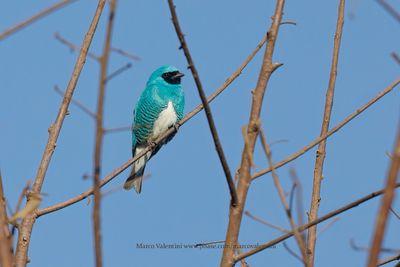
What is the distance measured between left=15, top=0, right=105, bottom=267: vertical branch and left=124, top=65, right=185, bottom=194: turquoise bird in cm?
392

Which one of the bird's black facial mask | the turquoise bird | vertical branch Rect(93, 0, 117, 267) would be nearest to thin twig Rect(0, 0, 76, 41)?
vertical branch Rect(93, 0, 117, 267)

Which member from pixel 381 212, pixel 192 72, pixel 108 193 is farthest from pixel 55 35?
pixel 381 212

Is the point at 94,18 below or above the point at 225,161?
above

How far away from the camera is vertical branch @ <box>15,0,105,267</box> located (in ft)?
9.59

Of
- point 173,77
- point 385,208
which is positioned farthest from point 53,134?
point 173,77

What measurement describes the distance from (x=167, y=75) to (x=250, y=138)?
5.86 metres

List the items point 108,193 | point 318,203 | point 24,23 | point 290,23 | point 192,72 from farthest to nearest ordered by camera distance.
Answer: point 290,23
point 318,203
point 192,72
point 108,193
point 24,23

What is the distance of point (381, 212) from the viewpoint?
109cm

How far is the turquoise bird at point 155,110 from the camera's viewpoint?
757cm

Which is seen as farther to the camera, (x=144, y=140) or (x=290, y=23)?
(x=144, y=140)

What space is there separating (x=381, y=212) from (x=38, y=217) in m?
2.34

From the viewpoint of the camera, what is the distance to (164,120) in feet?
24.7

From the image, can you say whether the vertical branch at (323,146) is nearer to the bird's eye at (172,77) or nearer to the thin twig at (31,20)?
the thin twig at (31,20)

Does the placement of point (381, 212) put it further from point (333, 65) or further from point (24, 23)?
point (333, 65)
